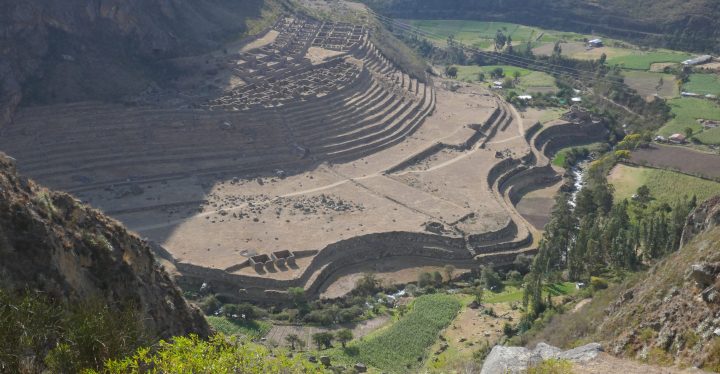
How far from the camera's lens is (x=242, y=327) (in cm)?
3525

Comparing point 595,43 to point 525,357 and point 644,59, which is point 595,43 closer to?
point 644,59

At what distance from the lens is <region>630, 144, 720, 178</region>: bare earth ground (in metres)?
54.7

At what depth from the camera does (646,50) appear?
9138 centimetres

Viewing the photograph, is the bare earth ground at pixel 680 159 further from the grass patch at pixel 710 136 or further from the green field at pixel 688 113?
the green field at pixel 688 113

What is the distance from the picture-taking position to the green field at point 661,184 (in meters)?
51.0

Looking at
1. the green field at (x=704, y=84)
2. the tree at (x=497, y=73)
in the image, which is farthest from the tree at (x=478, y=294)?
the tree at (x=497, y=73)

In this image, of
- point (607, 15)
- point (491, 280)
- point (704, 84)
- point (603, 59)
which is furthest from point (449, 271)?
point (607, 15)

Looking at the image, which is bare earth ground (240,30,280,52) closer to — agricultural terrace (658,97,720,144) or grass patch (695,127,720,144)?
agricultural terrace (658,97,720,144)

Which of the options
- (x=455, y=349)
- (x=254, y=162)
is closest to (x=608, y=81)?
(x=254, y=162)

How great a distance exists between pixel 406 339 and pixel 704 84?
5442 cm

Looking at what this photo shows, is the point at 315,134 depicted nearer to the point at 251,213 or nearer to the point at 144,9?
the point at 251,213

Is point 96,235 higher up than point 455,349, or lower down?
higher up

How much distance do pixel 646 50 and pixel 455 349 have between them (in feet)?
224

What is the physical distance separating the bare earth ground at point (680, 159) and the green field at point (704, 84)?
1682cm
